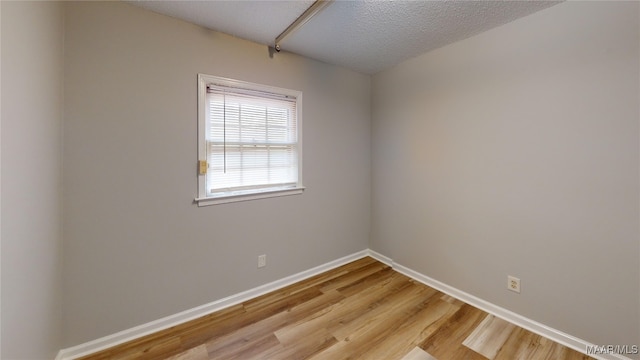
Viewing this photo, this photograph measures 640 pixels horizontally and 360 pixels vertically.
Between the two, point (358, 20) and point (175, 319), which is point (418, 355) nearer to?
point (175, 319)

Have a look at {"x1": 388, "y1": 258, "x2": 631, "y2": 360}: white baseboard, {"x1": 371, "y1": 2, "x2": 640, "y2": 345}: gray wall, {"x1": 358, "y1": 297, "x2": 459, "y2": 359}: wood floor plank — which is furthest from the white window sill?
{"x1": 388, "y1": 258, "x2": 631, "y2": 360}: white baseboard

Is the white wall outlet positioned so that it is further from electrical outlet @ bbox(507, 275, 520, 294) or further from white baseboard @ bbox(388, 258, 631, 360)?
electrical outlet @ bbox(507, 275, 520, 294)

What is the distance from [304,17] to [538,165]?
2050 millimetres

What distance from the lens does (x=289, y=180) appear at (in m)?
2.55

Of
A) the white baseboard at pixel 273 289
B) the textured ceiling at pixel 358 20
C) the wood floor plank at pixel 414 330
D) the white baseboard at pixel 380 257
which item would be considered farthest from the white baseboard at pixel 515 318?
the textured ceiling at pixel 358 20

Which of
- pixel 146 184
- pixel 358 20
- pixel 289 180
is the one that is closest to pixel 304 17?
pixel 358 20

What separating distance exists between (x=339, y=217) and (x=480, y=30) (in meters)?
2.23

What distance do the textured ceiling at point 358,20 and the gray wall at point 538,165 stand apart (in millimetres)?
196

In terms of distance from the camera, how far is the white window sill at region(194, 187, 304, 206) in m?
2.02

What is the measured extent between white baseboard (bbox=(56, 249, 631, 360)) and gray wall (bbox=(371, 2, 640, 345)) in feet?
0.20

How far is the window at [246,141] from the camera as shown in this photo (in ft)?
6.67

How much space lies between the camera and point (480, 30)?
2.04 m

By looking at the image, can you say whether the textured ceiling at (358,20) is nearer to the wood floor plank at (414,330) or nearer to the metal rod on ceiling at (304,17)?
the metal rod on ceiling at (304,17)

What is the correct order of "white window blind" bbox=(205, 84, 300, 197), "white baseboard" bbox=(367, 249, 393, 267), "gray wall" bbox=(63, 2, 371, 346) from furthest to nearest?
"white baseboard" bbox=(367, 249, 393, 267) → "white window blind" bbox=(205, 84, 300, 197) → "gray wall" bbox=(63, 2, 371, 346)
